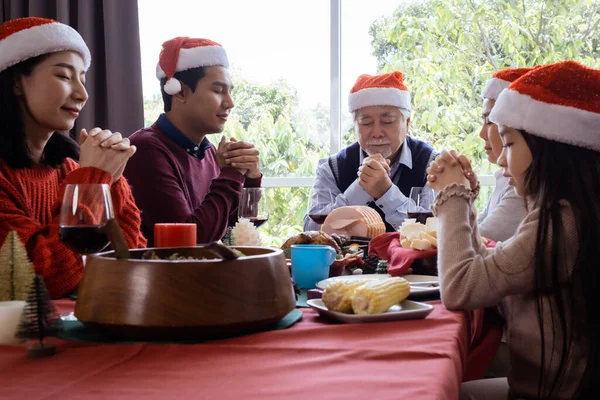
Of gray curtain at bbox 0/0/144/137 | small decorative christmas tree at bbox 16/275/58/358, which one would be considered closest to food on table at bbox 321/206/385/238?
small decorative christmas tree at bbox 16/275/58/358

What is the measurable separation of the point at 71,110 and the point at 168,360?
1.23 m

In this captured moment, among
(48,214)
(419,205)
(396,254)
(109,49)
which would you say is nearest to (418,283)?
(396,254)

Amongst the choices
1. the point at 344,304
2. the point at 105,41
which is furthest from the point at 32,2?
the point at 344,304

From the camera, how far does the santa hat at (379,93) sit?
3340 millimetres

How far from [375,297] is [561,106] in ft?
1.91

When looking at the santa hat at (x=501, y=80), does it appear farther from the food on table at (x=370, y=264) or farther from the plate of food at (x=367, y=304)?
the plate of food at (x=367, y=304)

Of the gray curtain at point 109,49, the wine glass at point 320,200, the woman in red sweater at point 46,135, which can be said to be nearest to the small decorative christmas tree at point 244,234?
the woman in red sweater at point 46,135

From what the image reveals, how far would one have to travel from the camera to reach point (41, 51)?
1.82 m

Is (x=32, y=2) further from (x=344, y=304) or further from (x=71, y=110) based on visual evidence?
(x=344, y=304)

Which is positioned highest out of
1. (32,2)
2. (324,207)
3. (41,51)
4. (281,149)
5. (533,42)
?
(32,2)

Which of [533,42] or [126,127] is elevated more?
[533,42]

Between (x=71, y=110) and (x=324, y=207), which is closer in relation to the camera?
(x=71, y=110)

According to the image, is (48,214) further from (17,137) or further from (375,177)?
(375,177)

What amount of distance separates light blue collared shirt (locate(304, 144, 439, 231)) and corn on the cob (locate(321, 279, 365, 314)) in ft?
5.52
